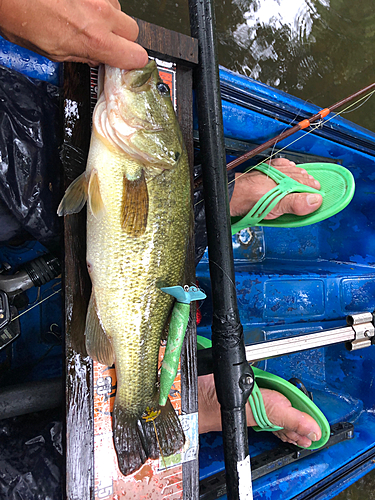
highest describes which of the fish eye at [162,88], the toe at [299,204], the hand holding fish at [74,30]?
the hand holding fish at [74,30]

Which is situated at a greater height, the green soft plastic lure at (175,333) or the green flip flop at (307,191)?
the green flip flop at (307,191)

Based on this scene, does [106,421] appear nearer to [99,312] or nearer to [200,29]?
[99,312]

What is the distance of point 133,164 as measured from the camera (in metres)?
1.29

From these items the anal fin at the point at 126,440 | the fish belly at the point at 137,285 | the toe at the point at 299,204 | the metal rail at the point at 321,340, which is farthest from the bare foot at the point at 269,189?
the anal fin at the point at 126,440

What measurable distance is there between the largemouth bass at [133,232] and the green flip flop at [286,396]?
868 mm

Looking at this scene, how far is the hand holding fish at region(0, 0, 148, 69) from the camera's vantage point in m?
0.99

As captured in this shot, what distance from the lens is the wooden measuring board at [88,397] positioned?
1.36 meters

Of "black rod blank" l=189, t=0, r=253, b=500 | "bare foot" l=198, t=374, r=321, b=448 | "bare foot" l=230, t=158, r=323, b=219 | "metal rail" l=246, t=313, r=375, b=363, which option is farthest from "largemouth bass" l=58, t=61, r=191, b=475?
"bare foot" l=230, t=158, r=323, b=219

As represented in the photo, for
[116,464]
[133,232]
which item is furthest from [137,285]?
[116,464]

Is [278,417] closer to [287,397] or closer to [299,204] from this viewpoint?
[287,397]

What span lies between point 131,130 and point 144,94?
0.56ft

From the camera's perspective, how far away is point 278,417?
7.14 feet

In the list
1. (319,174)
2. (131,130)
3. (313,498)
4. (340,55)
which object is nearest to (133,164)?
(131,130)

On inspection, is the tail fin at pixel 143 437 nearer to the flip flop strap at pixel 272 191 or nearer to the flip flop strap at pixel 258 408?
the flip flop strap at pixel 258 408
